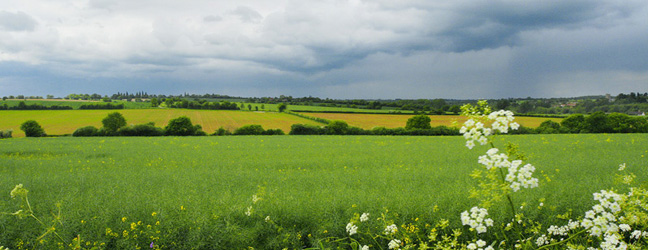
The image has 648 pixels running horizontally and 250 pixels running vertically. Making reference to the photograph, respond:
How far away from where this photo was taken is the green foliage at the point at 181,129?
50031 mm

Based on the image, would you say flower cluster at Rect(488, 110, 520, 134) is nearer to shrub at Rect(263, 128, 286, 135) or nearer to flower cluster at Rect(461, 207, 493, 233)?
flower cluster at Rect(461, 207, 493, 233)

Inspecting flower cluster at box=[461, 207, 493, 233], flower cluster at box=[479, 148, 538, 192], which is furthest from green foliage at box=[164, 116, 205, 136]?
flower cluster at box=[479, 148, 538, 192]

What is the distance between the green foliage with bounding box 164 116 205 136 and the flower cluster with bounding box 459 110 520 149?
52.8 meters

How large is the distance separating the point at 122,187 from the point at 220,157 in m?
8.81

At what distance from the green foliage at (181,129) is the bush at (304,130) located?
14.8 meters

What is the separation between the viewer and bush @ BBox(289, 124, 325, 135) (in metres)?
51.1

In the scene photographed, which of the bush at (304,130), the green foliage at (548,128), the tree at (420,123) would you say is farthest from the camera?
the tree at (420,123)

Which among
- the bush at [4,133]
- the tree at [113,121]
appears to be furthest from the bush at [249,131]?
the bush at [4,133]

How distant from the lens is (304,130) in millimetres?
51375

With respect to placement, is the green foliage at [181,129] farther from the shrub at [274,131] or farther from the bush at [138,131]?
the shrub at [274,131]

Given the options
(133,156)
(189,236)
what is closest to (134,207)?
(189,236)

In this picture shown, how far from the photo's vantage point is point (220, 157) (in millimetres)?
17484

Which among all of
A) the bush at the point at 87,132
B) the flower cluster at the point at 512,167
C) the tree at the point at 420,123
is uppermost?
the flower cluster at the point at 512,167

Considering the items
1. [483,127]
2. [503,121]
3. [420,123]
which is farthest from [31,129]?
[503,121]
